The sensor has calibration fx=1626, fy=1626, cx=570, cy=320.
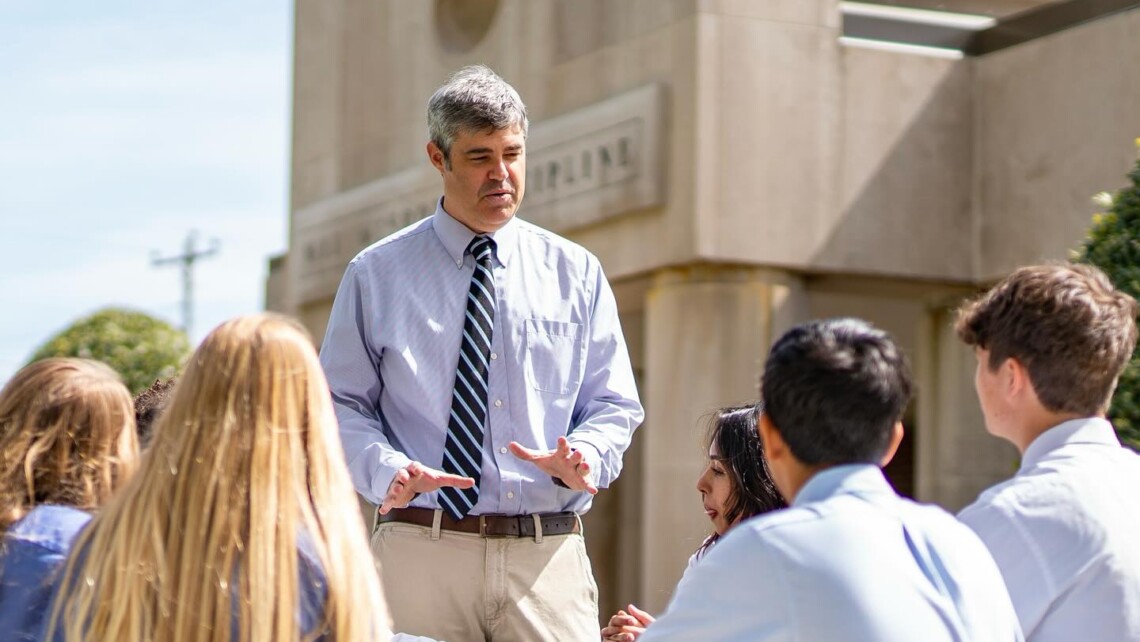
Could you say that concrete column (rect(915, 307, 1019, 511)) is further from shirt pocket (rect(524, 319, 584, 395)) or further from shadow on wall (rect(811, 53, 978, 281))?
shirt pocket (rect(524, 319, 584, 395))

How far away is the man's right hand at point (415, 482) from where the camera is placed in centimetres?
379

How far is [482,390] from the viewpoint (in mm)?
4312

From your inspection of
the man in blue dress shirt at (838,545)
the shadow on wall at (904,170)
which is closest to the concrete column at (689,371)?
the shadow on wall at (904,170)

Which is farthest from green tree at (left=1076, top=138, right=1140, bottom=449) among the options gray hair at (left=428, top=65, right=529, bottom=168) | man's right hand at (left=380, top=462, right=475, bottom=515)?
man's right hand at (left=380, top=462, right=475, bottom=515)

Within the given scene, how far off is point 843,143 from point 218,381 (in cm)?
919

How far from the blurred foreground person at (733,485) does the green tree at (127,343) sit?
463 inches

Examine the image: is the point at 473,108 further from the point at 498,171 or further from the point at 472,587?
the point at 472,587

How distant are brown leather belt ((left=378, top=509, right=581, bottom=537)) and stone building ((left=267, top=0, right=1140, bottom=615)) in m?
6.93

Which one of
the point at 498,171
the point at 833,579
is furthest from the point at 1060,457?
the point at 498,171

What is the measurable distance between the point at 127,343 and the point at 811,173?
795 cm

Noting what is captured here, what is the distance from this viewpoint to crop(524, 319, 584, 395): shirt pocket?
14.3 feet

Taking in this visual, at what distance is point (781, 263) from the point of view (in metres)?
11.3

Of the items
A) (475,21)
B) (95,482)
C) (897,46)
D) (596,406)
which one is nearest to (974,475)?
(897,46)

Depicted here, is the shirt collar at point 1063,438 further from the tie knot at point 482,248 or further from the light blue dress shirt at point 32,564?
the light blue dress shirt at point 32,564
